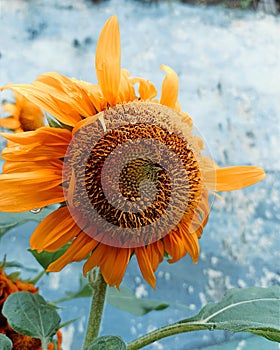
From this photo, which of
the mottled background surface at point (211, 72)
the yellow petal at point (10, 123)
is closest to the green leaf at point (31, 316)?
the yellow petal at point (10, 123)

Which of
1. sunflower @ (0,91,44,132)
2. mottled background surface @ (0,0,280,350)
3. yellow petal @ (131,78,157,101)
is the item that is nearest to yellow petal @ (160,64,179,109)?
yellow petal @ (131,78,157,101)

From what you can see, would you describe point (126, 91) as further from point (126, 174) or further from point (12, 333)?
point (12, 333)

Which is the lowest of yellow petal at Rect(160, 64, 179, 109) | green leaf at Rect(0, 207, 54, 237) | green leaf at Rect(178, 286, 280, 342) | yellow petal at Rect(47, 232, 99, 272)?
green leaf at Rect(178, 286, 280, 342)

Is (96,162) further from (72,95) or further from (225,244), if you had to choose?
(225,244)

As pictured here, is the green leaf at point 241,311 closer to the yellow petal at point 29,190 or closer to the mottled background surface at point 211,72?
the yellow petal at point 29,190

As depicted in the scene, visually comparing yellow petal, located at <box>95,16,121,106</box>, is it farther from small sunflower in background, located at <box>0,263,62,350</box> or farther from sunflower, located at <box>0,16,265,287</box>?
small sunflower in background, located at <box>0,263,62,350</box>

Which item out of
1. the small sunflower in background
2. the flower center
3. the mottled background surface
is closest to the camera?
the flower center

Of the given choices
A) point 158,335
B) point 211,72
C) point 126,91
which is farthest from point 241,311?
point 211,72
